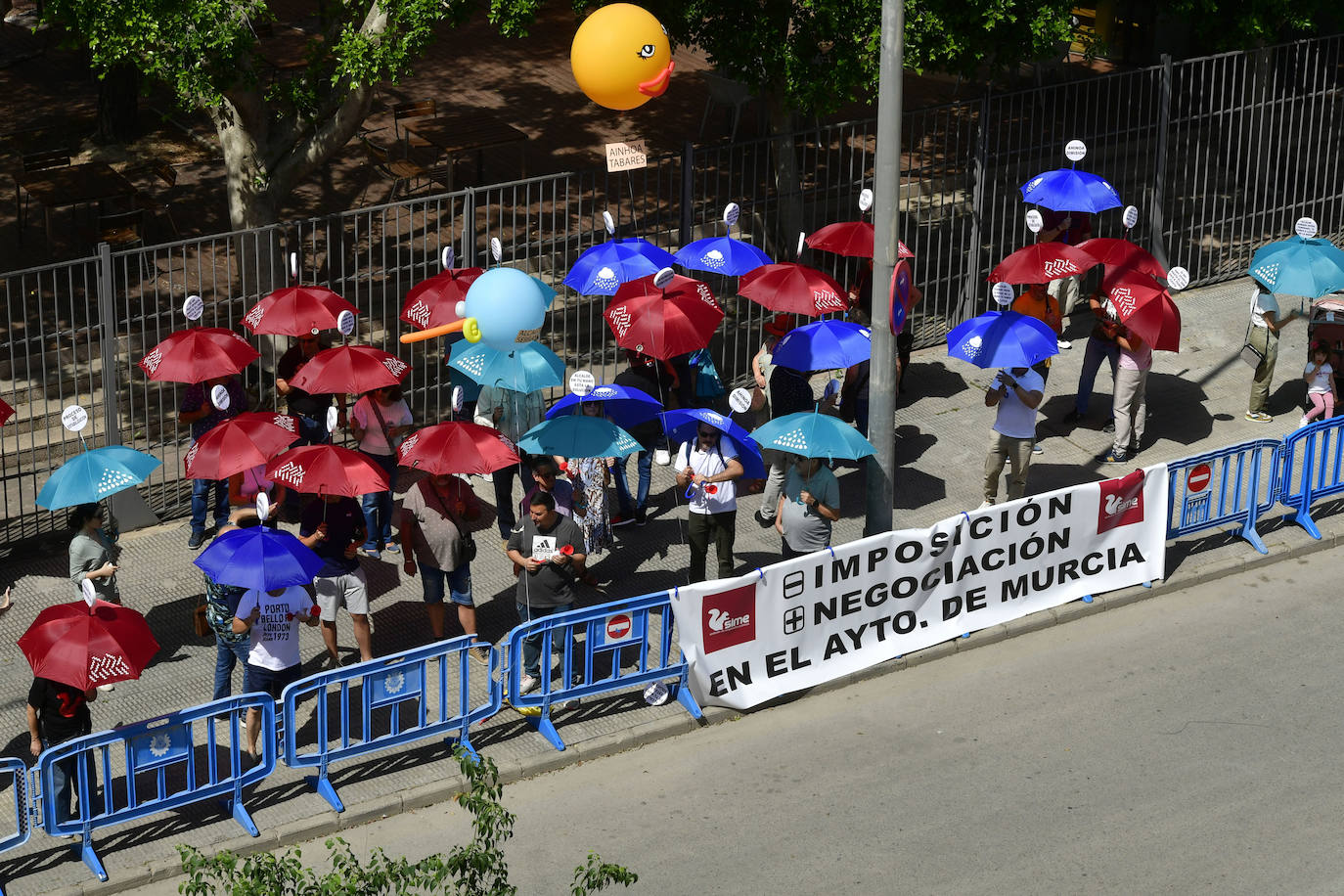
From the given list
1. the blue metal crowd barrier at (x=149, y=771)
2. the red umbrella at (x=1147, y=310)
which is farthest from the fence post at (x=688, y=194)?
the blue metal crowd barrier at (x=149, y=771)

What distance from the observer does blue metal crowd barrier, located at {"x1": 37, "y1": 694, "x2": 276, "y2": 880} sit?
9914 millimetres

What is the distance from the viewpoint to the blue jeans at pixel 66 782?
997 cm

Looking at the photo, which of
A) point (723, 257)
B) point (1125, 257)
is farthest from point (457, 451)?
point (1125, 257)

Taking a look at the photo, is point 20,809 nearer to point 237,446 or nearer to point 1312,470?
point 237,446

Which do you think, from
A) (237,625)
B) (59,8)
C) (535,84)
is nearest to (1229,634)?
(237,625)

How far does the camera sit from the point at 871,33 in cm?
1619

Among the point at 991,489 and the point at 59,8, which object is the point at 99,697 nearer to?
the point at 59,8

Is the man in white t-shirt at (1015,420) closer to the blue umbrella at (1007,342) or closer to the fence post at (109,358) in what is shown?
the blue umbrella at (1007,342)

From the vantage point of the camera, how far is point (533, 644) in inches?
464

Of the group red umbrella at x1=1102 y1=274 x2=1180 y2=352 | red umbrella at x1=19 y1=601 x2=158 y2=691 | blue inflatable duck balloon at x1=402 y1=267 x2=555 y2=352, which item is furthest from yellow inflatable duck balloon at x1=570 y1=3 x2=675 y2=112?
red umbrella at x1=19 y1=601 x2=158 y2=691

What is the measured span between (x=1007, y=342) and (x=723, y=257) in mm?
2743

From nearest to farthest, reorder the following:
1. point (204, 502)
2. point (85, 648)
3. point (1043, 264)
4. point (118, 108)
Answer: point (85, 648)
point (204, 502)
point (1043, 264)
point (118, 108)

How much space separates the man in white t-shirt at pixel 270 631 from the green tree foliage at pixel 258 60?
17.4ft

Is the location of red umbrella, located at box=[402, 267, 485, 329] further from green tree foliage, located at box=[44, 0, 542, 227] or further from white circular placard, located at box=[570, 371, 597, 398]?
white circular placard, located at box=[570, 371, 597, 398]
